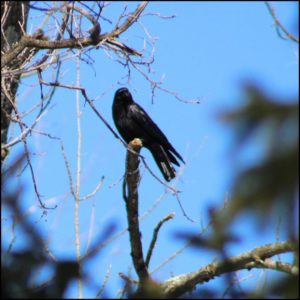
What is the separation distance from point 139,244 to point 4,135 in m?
0.88

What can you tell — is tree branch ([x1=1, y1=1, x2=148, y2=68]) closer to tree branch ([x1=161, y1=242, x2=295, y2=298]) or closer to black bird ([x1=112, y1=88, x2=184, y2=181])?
tree branch ([x1=161, y1=242, x2=295, y2=298])

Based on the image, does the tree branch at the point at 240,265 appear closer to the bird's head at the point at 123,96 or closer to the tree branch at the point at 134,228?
the tree branch at the point at 134,228

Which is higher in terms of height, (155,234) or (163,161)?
(163,161)

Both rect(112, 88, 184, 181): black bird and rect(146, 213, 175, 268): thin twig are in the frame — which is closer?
rect(146, 213, 175, 268): thin twig

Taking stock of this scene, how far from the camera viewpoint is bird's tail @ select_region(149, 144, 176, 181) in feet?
24.4

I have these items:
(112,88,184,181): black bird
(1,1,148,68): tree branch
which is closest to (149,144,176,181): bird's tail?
(112,88,184,181): black bird

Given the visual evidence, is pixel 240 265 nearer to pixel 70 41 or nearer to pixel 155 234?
pixel 155 234

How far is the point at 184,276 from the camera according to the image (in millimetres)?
4070

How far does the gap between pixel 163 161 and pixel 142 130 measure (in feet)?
1.31

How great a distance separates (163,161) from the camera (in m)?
7.63

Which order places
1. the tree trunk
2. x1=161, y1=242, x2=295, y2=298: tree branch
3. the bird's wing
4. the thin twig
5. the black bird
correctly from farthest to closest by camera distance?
1. the bird's wing
2. the black bird
3. the tree trunk
4. x1=161, y1=242, x2=295, y2=298: tree branch
5. the thin twig

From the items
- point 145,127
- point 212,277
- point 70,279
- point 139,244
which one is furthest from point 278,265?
point 145,127

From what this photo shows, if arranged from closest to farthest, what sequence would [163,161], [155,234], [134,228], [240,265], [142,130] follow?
[155,234]
[134,228]
[240,265]
[163,161]
[142,130]

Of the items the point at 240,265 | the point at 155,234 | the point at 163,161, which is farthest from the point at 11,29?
the point at 163,161
